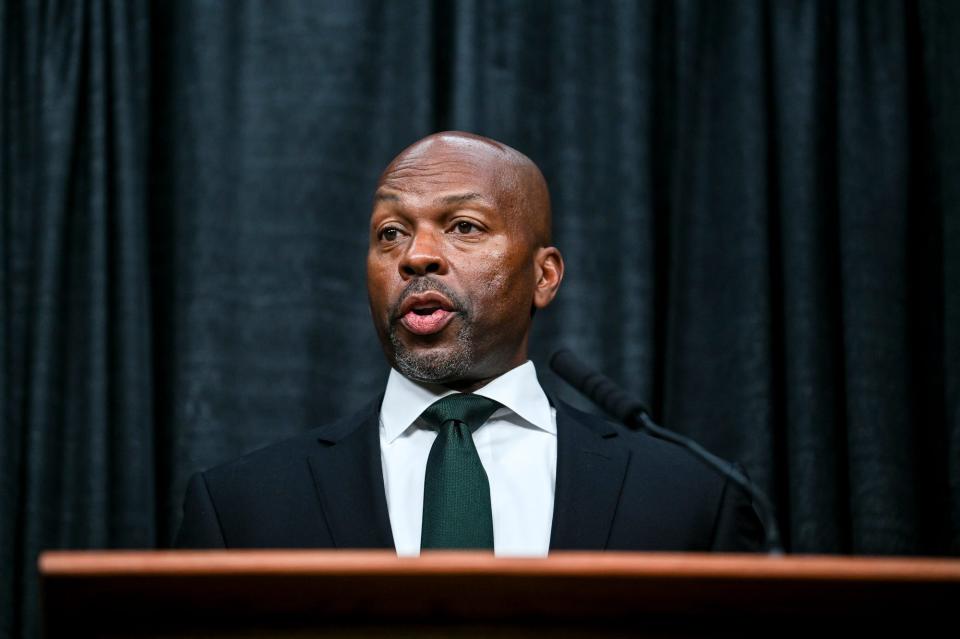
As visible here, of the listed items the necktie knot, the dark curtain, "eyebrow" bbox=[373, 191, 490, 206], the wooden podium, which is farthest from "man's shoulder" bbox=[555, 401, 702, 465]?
the wooden podium

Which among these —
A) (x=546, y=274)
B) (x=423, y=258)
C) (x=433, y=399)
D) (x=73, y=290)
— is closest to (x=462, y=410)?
(x=433, y=399)

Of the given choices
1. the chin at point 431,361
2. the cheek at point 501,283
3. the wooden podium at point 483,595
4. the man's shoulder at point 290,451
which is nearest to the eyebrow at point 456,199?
the cheek at point 501,283

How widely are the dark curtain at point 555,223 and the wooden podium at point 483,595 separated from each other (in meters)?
1.54

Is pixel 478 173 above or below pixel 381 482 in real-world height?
above

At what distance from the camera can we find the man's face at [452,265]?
81.4 inches

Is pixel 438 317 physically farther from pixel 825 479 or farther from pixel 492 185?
pixel 825 479

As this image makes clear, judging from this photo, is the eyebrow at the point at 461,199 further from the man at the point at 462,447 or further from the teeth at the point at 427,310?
the teeth at the point at 427,310

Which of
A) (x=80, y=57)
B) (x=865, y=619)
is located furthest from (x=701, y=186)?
(x=865, y=619)

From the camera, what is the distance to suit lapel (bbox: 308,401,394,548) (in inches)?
74.5

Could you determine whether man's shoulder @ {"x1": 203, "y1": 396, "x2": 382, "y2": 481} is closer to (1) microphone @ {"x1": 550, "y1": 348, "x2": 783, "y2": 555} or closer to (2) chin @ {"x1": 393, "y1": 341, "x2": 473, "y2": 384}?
(2) chin @ {"x1": 393, "y1": 341, "x2": 473, "y2": 384}

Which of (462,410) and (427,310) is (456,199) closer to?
(427,310)

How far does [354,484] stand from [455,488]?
0.17m

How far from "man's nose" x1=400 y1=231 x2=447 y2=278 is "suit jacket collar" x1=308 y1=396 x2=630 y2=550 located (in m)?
0.26

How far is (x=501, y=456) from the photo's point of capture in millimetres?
2045
